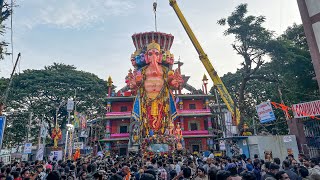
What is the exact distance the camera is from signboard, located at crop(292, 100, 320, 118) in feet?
45.9

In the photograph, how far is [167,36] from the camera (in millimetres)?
35844

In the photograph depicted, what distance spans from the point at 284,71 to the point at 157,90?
1585cm

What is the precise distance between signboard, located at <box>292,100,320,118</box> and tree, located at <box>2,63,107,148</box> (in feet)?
91.5

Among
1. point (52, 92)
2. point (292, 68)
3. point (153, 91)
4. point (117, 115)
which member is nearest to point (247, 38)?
point (292, 68)

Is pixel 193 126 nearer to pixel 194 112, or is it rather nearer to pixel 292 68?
pixel 194 112

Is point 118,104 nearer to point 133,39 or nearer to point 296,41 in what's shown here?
point 133,39

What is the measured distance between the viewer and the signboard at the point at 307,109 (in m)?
14.0

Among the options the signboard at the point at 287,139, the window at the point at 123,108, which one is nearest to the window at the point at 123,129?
the window at the point at 123,108

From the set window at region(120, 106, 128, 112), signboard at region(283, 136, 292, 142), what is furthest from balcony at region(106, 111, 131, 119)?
signboard at region(283, 136, 292, 142)

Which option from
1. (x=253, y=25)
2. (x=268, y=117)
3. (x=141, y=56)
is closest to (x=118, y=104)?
(x=141, y=56)

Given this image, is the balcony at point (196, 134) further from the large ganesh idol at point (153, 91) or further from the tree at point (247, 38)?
the tree at point (247, 38)

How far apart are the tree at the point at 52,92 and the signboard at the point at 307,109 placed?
2790cm

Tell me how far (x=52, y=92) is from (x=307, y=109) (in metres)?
34.6

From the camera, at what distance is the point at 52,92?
120 feet
